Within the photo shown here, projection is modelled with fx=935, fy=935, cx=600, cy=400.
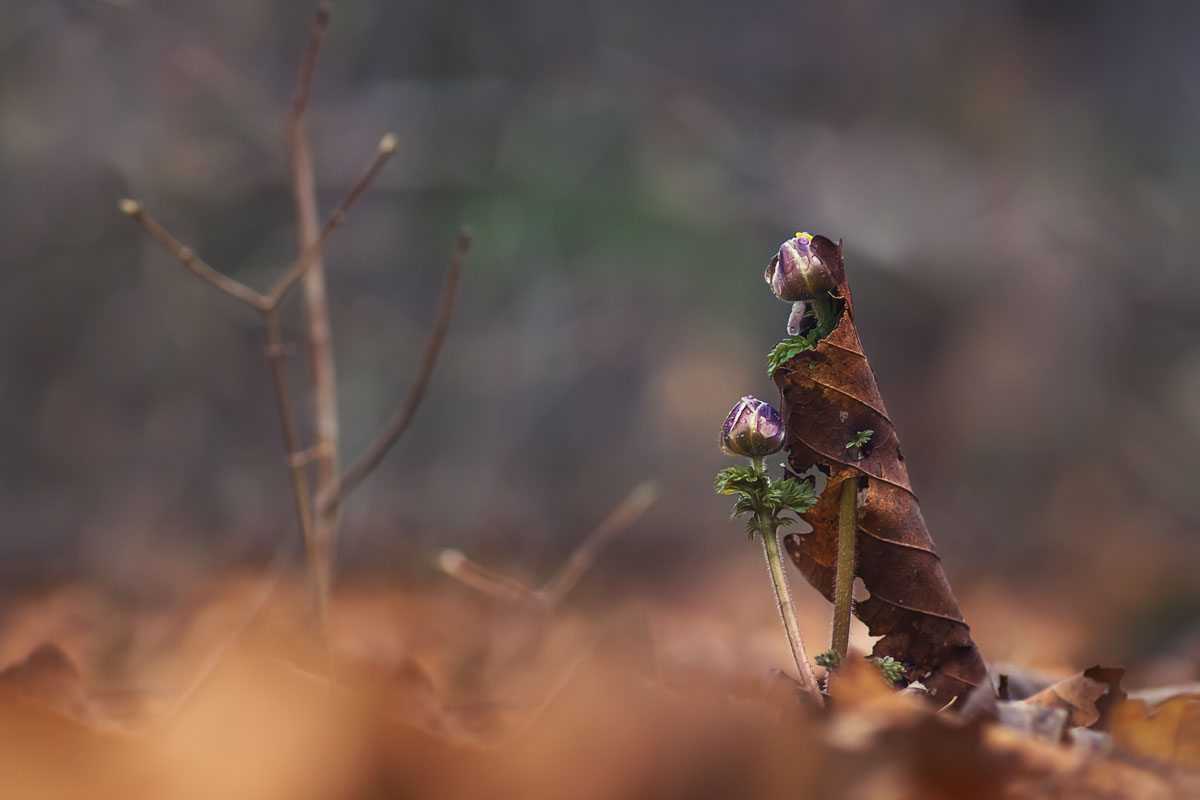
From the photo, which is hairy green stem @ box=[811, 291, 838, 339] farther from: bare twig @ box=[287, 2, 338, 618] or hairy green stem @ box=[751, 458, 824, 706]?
bare twig @ box=[287, 2, 338, 618]

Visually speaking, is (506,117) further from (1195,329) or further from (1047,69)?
(1195,329)

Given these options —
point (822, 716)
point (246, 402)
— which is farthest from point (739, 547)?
point (822, 716)

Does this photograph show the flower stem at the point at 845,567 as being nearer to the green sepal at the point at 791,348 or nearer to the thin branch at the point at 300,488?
the green sepal at the point at 791,348

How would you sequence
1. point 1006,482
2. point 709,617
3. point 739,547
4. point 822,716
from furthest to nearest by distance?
1. point 1006,482
2. point 739,547
3. point 709,617
4. point 822,716

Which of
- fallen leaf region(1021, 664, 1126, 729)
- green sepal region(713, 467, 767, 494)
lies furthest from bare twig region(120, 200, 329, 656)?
fallen leaf region(1021, 664, 1126, 729)

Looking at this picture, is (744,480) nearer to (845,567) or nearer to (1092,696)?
(845,567)

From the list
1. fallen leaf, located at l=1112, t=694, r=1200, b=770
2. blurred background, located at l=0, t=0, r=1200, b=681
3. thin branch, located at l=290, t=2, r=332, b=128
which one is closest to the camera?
fallen leaf, located at l=1112, t=694, r=1200, b=770
